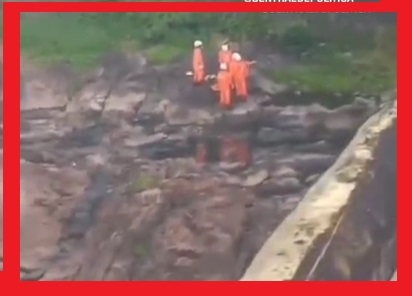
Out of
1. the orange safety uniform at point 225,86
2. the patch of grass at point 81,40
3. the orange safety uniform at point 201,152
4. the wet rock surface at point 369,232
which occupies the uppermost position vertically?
the patch of grass at point 81,40

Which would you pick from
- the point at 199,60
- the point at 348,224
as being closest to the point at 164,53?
the point at 199,60

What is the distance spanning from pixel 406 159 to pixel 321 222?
195 mm

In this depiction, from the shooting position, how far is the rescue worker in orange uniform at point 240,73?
1.39 meters

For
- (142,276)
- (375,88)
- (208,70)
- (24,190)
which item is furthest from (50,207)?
(375,88)

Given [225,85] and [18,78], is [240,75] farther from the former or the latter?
[18,78]

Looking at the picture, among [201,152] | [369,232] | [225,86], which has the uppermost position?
Result: [225,86]

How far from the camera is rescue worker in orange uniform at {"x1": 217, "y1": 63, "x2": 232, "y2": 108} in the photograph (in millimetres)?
1386

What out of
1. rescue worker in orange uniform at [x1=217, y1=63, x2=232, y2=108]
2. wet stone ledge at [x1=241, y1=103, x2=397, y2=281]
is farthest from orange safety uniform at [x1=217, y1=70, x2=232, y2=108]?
wet stone ledge at [x1=241, y1=103, x2=397, y2=281]

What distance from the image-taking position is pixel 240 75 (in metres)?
1.39

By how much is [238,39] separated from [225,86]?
3.6 inches

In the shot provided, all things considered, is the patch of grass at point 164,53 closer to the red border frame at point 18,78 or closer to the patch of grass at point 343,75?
the red border frame at point 18,78

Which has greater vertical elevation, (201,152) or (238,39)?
(238,39)

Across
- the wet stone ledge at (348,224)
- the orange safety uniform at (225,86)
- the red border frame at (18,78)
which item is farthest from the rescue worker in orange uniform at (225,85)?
the wet stone ledge at (348,224)

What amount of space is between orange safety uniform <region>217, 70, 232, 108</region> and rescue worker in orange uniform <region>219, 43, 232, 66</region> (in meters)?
0.02
